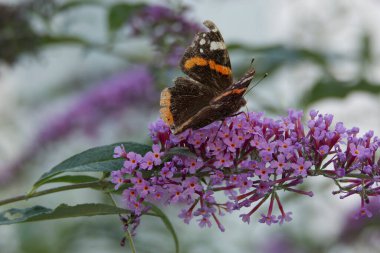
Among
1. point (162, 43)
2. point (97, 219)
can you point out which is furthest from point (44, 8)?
point (97, 219)

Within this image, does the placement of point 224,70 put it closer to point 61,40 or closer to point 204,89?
point 204,89

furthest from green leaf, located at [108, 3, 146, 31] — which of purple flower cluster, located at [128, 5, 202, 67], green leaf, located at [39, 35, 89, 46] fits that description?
green leaf, located at [39, 35, 89, 46]

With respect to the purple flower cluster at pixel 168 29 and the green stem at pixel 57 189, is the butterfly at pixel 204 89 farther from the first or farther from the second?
the purple flower cluster at pixel 168 29

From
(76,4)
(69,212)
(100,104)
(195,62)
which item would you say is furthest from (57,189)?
(100,104)

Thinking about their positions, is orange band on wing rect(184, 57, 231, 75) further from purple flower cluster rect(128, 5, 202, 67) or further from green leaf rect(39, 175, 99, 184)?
purple flower cluster rect(128, 5, 202, 67)

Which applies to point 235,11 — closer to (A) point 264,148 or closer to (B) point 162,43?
(B) point 162,43

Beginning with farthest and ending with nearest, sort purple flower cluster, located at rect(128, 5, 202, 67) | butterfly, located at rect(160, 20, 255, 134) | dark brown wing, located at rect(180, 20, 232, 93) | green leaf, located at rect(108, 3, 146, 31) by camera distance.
Result: green leaf, located at rect(108, 3, 146, 31) → purple flower cluster, located at rect(128, 5, 202, 67) → dark brown wing, located at rect(180, 20, 232, 93) → butterfly, located at rect(160, 20, 255, 134)
